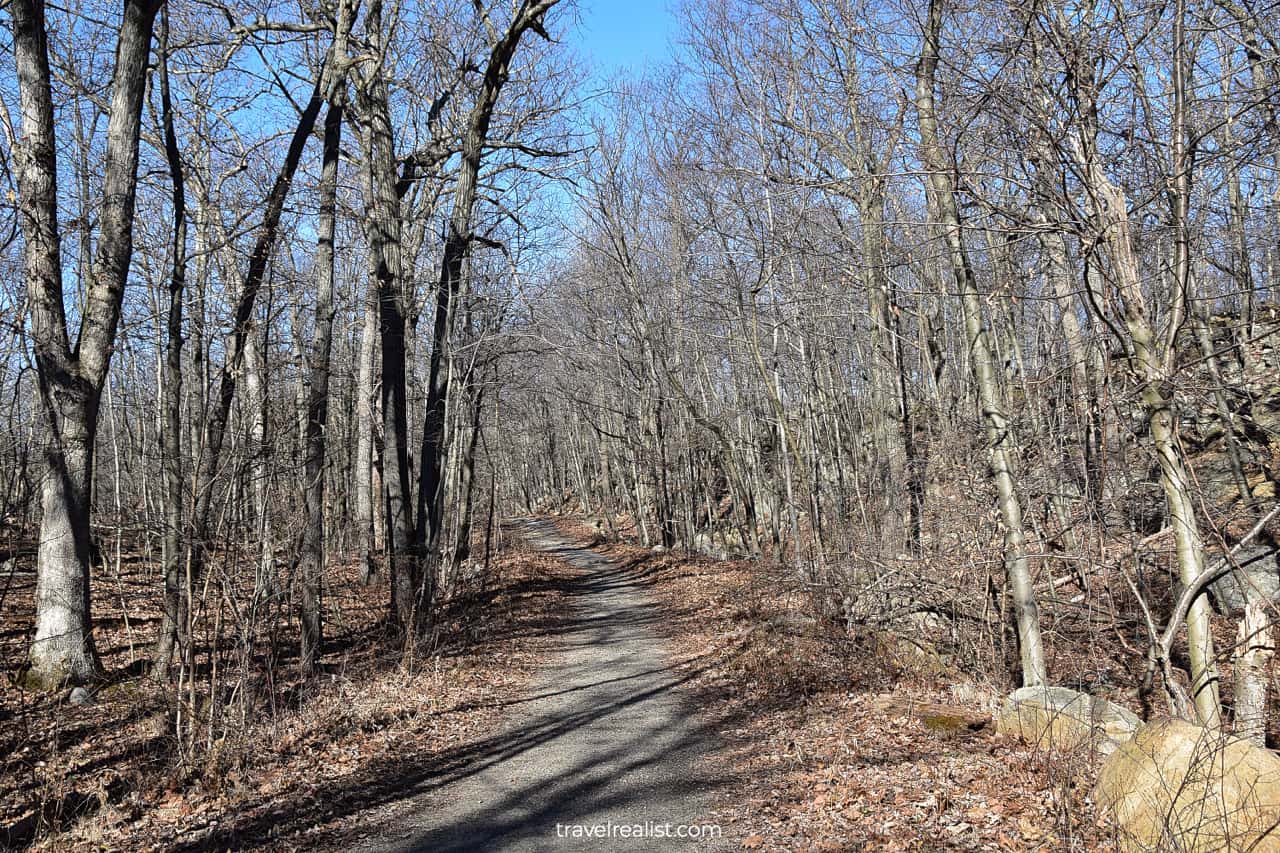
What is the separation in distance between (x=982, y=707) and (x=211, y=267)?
10415mm

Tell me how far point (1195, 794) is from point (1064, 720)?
1913 millimetres

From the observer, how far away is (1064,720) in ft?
20.8

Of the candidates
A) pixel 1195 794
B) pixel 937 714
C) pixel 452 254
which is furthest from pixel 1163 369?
pixel 452 254

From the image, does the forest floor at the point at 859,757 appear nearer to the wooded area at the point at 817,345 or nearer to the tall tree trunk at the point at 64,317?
the wooded area at the point at 817,345

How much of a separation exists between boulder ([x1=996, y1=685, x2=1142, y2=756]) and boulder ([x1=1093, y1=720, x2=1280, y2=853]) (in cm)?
95

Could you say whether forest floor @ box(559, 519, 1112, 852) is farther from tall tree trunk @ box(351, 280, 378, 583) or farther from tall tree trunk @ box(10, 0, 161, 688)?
tall tree trunk @ box(351, 280, 378, 583)

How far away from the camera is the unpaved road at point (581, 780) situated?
5.59 metres

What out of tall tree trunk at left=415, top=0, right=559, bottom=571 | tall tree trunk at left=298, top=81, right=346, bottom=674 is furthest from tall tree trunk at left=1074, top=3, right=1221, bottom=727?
tall tree trunk at left=415, top=0, right=559, bottom=571

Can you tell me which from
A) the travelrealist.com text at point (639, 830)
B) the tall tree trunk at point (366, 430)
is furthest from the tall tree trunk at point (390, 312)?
the travelrealist.com text at point (639, 830)

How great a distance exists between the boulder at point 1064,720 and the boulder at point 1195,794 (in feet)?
3.12

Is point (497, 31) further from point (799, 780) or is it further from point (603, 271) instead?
point (799, 780)

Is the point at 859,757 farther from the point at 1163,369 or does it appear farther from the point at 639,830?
the point at 1163,369

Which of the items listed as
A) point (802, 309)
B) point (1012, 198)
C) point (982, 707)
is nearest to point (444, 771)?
point (982, 707)

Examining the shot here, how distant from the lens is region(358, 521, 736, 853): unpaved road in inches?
220
